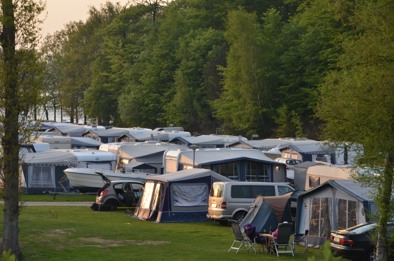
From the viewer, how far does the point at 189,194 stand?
3111 cm

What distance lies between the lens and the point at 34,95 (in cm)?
1967

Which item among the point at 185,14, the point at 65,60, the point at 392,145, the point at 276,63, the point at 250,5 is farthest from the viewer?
the point at 65,60

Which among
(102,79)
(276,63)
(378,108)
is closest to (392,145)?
(378,108)

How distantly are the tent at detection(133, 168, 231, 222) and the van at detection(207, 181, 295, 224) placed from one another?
51.9 inches

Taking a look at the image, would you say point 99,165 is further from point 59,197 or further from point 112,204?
point 112,204

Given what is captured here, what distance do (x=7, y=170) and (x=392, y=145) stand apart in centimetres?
915

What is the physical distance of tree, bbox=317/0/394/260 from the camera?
58.5 ft

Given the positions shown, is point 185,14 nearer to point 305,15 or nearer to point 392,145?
point 305,15

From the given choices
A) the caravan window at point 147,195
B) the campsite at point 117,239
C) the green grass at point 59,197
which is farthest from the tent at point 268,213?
the green grass at point 59,197

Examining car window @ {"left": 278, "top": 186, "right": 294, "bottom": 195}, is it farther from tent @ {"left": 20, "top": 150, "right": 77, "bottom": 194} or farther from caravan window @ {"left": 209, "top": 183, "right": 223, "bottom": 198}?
tent @ {"left": 20, "top": 150, "right": 77, "bottom": 194}

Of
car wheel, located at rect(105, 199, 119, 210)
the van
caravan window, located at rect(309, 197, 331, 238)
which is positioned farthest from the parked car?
caravan window, located at rect(309, 197, 331, 238)

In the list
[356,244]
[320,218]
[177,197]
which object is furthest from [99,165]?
[356,244]

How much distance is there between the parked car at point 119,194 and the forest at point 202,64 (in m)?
15.3

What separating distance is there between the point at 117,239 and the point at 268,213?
465 centimetres
